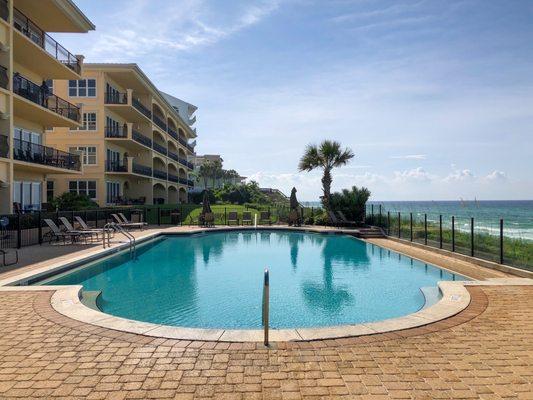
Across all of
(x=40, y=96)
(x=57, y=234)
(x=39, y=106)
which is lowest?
(x=57, y=234)

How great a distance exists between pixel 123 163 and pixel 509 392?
32153mm

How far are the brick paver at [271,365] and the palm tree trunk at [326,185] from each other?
868 inches

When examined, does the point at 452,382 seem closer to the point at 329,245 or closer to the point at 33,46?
the point at 329,245

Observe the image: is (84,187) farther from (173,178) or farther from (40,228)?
(173,178)

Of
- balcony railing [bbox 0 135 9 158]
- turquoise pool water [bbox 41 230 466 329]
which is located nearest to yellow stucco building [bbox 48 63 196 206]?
balcony railing [bbox 0 135 9 158]

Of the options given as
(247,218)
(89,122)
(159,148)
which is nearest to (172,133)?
(159,148)

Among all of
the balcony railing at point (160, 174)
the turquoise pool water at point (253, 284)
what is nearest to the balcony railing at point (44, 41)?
the turquoise pool water at point (253, 284)

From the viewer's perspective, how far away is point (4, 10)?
56.0 ft

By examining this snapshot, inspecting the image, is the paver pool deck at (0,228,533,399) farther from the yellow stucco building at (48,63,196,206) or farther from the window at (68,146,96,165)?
the window at (68,146,96,165)

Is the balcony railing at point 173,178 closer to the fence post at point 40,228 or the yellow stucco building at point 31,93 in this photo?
the yellow stucco building at point 31,93

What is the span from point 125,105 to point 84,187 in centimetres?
731

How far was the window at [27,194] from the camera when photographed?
20.7m

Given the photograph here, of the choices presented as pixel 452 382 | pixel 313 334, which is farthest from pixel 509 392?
pixel 313 334

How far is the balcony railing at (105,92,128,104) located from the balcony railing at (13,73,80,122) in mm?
5135
